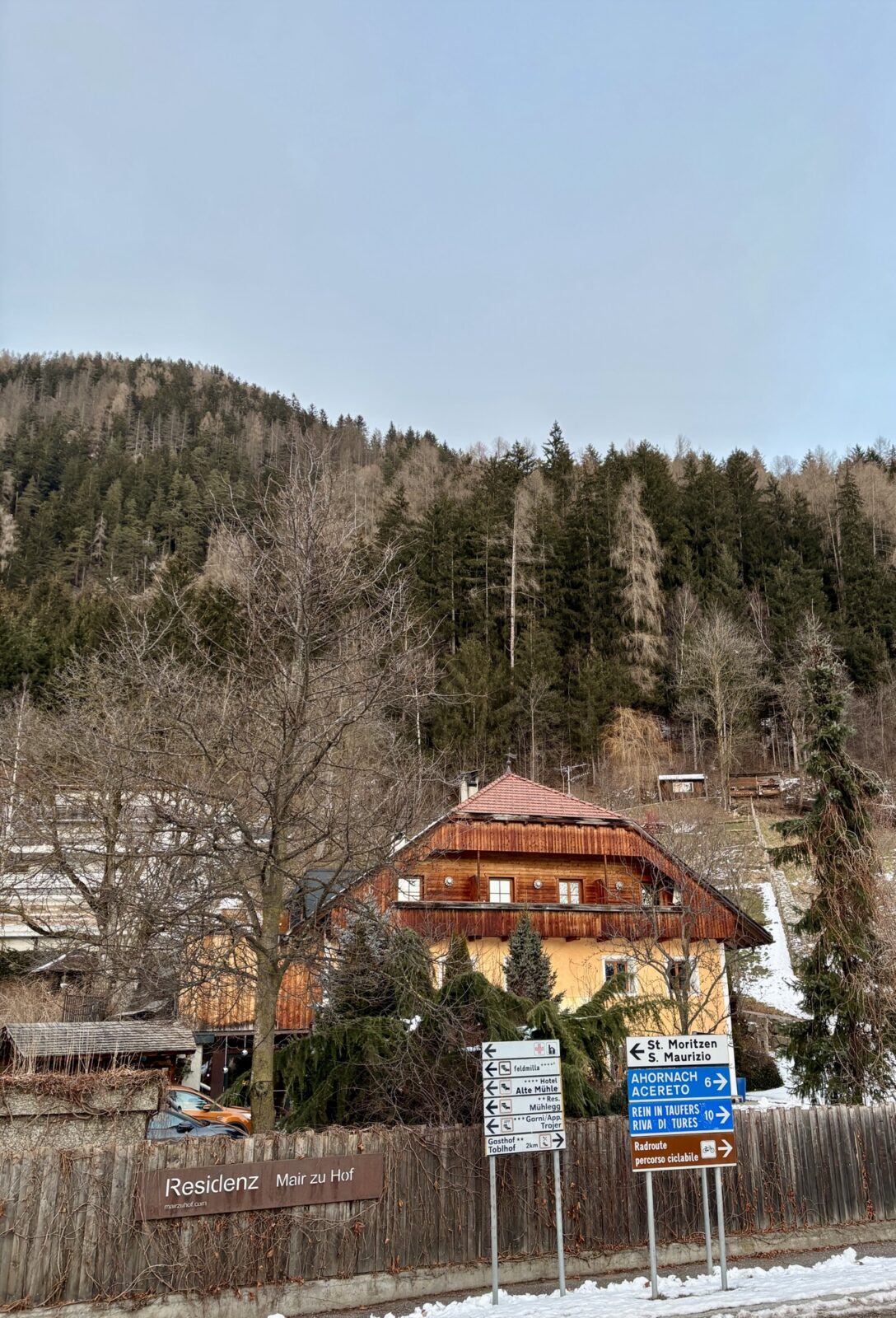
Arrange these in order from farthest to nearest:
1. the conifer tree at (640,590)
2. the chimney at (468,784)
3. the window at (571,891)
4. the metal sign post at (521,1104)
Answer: the conifer tree at (640,590)
the chimney at (468,784)
the window at (571,891)
the metal sign post at (521,1104)

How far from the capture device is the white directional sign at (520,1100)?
10430 mm

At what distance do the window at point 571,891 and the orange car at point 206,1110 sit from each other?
41.8 ft

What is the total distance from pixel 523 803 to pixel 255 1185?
21.0m

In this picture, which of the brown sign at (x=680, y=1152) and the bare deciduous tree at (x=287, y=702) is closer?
the brown sign at (x=680, y=1152)

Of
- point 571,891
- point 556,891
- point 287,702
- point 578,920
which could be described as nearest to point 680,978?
point 578,920

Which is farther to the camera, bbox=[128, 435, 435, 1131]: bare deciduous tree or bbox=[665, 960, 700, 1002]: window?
bbox=[665, 960, 700, 1002]: window

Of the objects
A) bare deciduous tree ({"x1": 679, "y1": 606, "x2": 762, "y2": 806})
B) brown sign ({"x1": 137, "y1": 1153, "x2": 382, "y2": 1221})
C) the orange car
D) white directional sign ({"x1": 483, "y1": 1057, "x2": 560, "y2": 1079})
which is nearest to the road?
brown sign ({"x1": 137, "y1": 1153, "x2": 382, "y2": 1221})

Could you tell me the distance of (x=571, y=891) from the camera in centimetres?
3053

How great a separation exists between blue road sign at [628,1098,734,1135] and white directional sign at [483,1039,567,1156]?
895mm

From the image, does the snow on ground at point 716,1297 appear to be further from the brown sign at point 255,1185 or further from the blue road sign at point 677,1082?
the blue road sign at point 677,1082

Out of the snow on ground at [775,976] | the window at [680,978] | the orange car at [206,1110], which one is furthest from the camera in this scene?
the snow on ground at [775,976]

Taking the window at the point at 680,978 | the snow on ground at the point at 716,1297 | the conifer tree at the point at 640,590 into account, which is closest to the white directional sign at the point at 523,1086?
the snow on ground at the point at 716,1297

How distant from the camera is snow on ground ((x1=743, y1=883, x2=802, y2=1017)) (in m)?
31.2

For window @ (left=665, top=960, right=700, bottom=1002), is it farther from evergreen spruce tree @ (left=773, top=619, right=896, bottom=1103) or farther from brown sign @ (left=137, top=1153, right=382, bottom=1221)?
brown sign @ (left=137, top=1153, right=382, bottom=1221)
